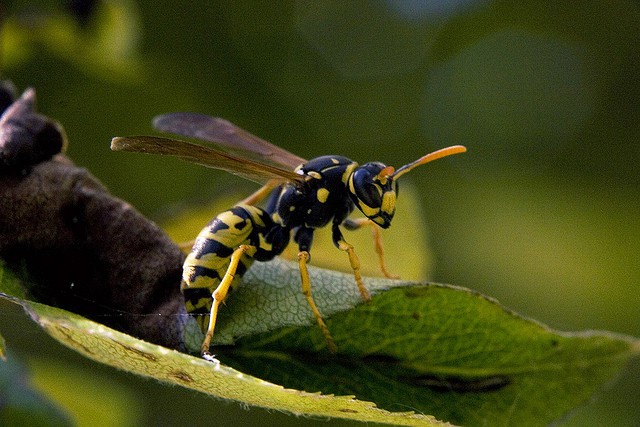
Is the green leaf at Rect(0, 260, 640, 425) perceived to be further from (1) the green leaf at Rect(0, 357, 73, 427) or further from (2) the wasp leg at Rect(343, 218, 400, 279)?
(2) the wasp leg at Rect(343, 218, 400, 279)

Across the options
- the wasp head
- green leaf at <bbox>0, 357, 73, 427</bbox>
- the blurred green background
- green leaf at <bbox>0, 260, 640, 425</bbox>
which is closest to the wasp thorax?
the wasp head

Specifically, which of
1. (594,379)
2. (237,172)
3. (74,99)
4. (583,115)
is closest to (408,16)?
(583,115)

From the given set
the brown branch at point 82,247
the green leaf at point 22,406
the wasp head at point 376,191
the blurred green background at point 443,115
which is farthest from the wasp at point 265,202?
the blurred green background at point 443,115

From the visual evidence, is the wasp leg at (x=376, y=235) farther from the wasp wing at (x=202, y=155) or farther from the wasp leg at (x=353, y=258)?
the wasp wing at (x=202, y=155)

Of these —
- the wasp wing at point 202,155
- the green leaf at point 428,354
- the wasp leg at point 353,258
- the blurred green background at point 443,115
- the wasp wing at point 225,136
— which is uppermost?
the blurred green background at point 443,115

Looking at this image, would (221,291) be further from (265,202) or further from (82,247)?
(265,202)

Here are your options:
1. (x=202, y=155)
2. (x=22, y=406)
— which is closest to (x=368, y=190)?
(x=202, y=155)
